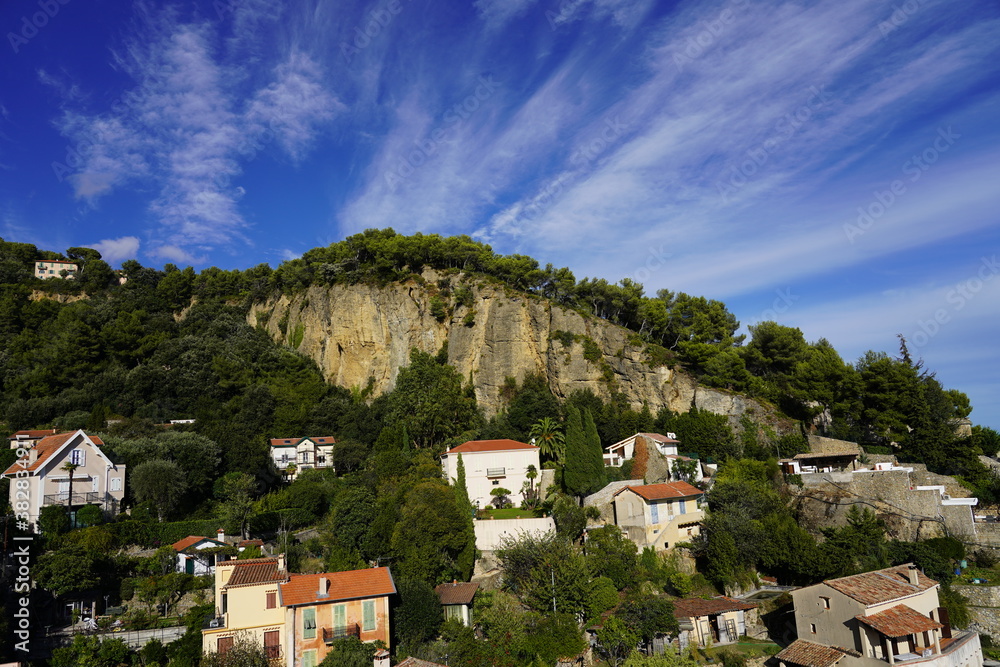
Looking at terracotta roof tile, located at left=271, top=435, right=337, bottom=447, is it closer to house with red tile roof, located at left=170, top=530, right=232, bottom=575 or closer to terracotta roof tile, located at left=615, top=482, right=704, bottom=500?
house with red tile roof, located at left=170, top=530, right=232, bottom=575

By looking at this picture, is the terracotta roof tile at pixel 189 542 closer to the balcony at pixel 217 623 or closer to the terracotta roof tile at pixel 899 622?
the balcony at pixel 217 623

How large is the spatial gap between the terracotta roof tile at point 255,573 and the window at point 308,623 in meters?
1.83

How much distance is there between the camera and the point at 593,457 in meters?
39.7

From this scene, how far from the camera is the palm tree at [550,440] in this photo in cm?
4244

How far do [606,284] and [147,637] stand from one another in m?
47.4

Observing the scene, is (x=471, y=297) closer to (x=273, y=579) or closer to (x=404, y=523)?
(x=404, y=523)

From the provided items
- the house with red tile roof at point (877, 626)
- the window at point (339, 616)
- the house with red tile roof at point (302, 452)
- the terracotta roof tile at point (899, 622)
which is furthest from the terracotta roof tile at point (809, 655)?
the house with red tile roof at point (302, 452)

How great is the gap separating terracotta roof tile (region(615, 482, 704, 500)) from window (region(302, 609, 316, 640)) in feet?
61.9

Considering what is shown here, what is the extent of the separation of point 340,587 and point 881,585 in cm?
2419

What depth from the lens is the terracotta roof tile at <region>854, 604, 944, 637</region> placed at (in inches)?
935

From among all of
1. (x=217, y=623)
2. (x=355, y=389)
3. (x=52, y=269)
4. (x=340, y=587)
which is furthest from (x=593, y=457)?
(x=52, y=269)

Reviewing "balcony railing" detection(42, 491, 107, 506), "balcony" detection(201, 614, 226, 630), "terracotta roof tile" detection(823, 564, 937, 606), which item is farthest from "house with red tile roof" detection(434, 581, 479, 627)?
"balcony railing" detection(42, 491, 107, 506)

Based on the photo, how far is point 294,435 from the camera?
2053 inches

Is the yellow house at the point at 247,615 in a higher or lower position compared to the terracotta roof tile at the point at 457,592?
higher
